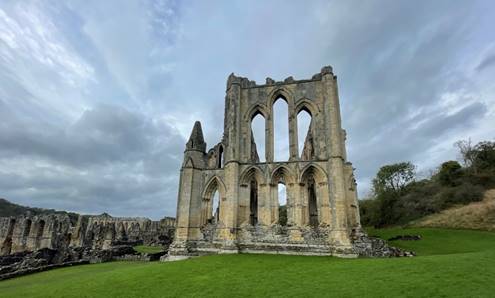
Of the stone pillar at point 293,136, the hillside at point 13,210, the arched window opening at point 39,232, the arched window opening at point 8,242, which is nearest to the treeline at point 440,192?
the stone pillar at point 293,136

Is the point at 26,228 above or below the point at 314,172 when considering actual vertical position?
below

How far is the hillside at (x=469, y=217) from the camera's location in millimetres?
26638

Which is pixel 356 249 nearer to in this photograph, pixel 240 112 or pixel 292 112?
pixel 292 112

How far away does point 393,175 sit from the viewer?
46625mm

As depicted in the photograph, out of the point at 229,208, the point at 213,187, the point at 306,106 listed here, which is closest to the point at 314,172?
the point at 306,106

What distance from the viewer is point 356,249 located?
573 inches

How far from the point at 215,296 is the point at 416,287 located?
4739 millimetres

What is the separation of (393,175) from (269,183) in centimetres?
3766

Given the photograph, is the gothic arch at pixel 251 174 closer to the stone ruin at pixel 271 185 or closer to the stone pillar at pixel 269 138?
the stone ruin at pixel 271 185

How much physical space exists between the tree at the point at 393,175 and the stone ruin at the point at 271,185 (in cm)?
3130

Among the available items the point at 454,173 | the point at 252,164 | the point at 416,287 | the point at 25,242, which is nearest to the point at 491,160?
the point at 454,173

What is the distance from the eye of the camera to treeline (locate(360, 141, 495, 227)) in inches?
1384

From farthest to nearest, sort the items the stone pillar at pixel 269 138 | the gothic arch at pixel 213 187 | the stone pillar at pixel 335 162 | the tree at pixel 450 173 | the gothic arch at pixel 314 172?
Result: the tree at pixel 450 173, the gothic arch at pixel 213 187, the stone pillar at pixel 269 138, the gothic arch at pixel 314 172, the stone pillar at pixel 335 162

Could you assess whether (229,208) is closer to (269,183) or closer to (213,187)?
(213,187)
